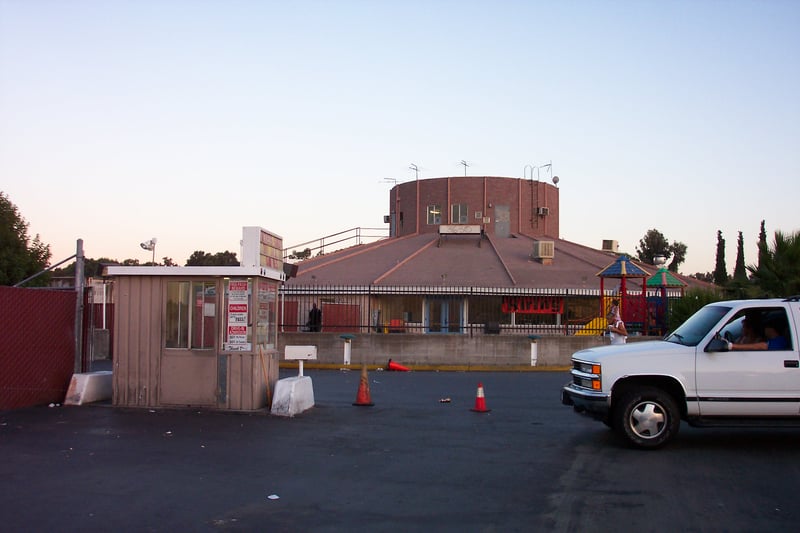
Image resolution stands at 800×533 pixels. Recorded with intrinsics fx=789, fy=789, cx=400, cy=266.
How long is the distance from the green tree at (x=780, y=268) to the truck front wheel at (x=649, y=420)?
12408 mm

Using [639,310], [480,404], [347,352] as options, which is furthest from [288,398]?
[639,310]

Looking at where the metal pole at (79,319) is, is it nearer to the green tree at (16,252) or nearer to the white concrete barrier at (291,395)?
the white concrete barrier at (291,395)

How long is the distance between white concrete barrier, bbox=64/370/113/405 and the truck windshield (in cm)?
935

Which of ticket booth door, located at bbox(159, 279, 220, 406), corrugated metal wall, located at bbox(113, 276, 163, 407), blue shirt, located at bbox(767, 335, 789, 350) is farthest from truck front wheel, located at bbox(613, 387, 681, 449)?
corrugated metal wall, located at bbox(113, 276, 163, 407)

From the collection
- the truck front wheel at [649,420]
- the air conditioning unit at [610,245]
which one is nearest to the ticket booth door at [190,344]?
the truck front wheel at [649,420]

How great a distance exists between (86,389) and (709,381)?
9777 millimetres

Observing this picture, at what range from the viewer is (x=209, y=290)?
13.0 meters

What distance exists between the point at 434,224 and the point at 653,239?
2975 centimetres

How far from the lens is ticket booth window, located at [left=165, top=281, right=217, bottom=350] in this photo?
12992 mm

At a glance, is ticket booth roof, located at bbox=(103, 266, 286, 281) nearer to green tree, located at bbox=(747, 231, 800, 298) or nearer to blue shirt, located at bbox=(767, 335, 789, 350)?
blue shirt, located at bbox=(767, 335, 789, 350)

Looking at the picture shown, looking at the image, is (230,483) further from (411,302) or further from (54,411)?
(411,302)

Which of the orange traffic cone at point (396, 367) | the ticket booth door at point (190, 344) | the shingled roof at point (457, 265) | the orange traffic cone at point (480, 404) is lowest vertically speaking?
the orange traffic cone at point (396, 367)

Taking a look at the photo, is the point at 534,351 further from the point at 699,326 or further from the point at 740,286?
the point at 699,326

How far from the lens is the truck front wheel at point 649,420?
1009 cm
